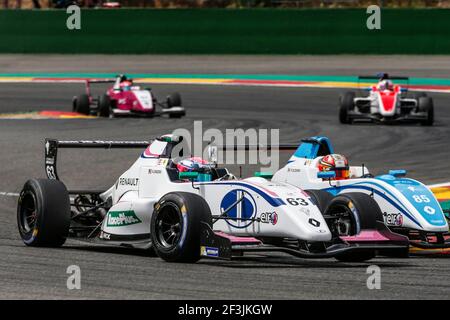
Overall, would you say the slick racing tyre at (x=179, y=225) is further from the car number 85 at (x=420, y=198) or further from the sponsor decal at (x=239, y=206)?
the car number 85 at (x=420, y=198)

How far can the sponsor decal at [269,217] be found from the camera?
1127 centimetres

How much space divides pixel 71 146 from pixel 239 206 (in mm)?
2693

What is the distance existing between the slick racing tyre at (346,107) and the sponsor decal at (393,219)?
15.8 meters

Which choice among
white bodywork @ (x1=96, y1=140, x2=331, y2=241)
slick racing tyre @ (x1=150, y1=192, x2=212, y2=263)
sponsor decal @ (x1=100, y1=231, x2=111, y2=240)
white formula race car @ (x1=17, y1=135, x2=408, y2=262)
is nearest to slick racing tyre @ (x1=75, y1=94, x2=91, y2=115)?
white formula race car @ (x1=17, y1=135, x2=408, y2=262)

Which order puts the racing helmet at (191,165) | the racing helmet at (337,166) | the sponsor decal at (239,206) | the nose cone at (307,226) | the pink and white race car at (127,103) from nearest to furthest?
the nose cone at (307,226), the sponsor decal at (239,206), the racing helmet at (191,165), the racing helmet at (337,166), the pink and white race car at (127,103)

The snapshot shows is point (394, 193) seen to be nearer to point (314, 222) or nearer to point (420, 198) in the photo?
point (420, 198)

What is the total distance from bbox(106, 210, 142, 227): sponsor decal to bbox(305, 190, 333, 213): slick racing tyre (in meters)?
1.89

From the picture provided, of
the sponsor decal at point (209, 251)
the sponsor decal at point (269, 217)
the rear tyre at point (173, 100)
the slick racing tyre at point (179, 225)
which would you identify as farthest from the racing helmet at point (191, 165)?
the rear tyre at point (173, 100)

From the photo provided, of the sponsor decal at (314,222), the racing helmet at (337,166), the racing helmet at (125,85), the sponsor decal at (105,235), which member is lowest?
the sponsor decal at (105,235)

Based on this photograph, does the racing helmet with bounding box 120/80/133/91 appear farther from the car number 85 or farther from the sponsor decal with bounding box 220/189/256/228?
the sponsor decal with bounding box 220/189/256/228

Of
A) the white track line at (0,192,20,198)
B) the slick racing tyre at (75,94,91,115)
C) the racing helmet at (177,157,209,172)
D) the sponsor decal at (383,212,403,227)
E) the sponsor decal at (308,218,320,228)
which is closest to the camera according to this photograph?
the sponsor decal at (308,218,320,228)

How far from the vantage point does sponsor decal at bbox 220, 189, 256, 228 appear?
11.6 metres
